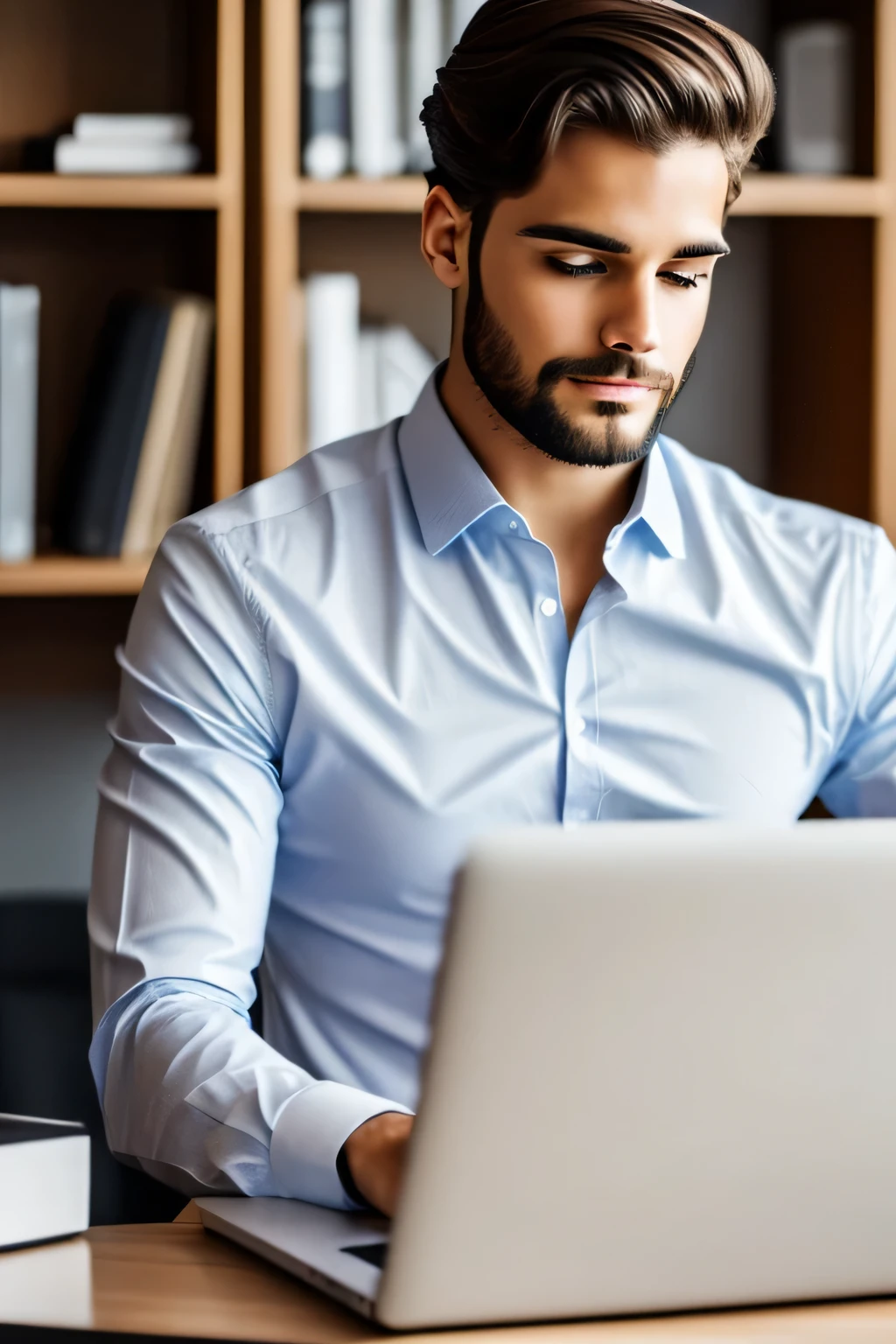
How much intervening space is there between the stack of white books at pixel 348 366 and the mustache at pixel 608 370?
63 centimetres

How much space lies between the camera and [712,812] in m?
1.31

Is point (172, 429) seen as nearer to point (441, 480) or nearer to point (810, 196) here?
point (441, 480)

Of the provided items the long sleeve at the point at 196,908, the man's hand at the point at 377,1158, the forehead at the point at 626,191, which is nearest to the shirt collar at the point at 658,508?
the forehead at the point at 626,191

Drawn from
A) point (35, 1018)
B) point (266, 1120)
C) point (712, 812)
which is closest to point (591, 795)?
point (712, 812)

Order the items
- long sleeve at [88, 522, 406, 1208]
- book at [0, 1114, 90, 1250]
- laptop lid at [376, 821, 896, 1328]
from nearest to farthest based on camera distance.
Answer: laptop lid at [376, 821, 896, 1328]
book at [0, 1114, 90, 1250]
long sleeve at [88, 522, 406, 1208]

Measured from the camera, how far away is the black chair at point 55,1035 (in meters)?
1.38

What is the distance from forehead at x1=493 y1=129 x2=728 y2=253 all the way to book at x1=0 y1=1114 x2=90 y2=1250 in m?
0.77

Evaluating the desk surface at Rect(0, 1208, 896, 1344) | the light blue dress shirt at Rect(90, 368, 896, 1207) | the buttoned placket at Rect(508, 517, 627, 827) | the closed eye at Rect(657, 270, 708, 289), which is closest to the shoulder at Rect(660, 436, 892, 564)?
the light blue dress shirt at Rect(90, 368, 896, 1207)

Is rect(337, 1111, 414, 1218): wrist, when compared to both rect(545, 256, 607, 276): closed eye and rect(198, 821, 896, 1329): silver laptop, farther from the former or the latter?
rect(545, 256, 607, 276): closed eye

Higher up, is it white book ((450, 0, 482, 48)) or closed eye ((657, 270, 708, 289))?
white book ((450, 0, 482, 48))

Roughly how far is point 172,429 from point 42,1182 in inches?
48.4

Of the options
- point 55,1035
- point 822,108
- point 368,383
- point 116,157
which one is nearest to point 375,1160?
point 55,1035

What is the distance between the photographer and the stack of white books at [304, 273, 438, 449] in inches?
73.9

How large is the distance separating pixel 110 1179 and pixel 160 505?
0.83 meters
